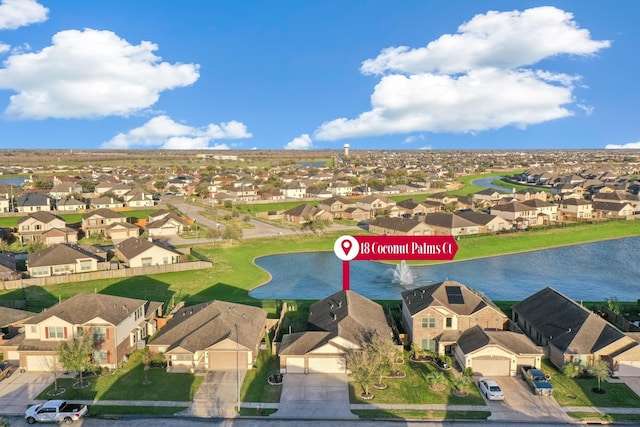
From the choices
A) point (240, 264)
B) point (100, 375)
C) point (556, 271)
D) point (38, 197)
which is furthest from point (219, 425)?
point (38, 197)

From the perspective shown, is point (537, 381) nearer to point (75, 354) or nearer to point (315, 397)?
point (315, 397)

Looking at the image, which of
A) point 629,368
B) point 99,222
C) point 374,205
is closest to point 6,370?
point 629,368

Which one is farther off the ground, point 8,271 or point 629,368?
point 8,271

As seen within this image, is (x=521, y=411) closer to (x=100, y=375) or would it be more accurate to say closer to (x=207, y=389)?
(x=207, y=389)

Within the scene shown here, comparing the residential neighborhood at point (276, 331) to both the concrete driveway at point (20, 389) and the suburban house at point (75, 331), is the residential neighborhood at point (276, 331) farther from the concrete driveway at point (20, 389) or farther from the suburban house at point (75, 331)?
the concrete driveway at point (20, 389)

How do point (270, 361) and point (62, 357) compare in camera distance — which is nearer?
point (62, 357)

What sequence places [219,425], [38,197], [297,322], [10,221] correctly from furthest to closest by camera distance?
[38,197], [10,221], [297,322], [219,425]
